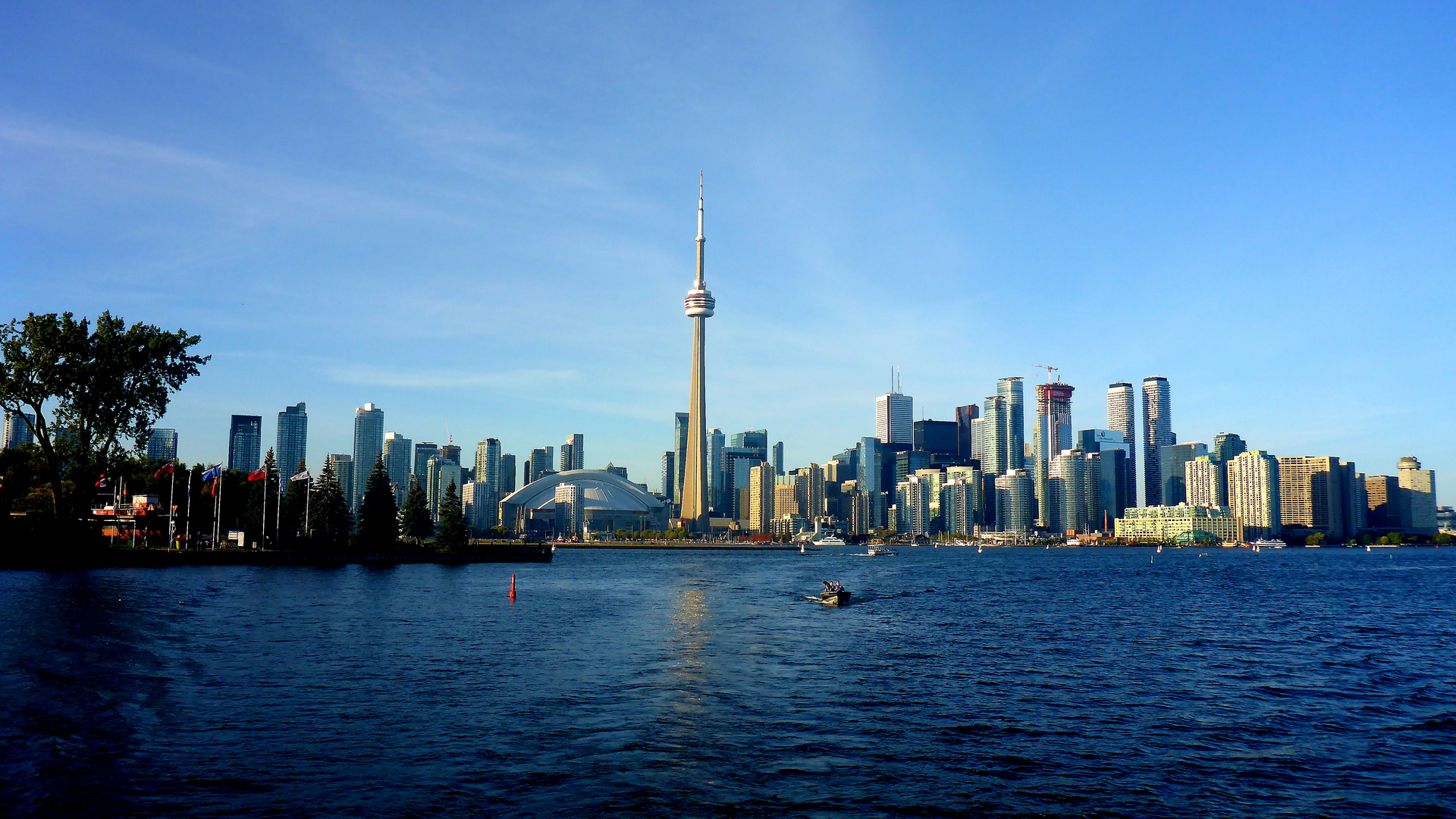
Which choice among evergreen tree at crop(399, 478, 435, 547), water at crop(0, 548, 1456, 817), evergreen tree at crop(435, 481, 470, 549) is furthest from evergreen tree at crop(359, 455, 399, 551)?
water at crop(0, 548, 1456, 817)

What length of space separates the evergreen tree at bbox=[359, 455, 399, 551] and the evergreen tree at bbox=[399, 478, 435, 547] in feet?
30.3

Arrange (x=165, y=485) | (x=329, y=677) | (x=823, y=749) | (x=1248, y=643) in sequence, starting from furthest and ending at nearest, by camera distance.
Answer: (x=165, y=485) → (x=1248, y=643) → (x=329, y=677) → (x=823, y=749)

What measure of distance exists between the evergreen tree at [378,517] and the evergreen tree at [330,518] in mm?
2715

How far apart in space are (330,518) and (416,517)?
18153 mm

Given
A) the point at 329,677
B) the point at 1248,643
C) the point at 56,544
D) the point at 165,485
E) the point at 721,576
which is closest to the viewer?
the point at 329,677

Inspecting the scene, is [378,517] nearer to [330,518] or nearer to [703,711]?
[330,518]

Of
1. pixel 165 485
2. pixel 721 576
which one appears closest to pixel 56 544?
pixel 165 485

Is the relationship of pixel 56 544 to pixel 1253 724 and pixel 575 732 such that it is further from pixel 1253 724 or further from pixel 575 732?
pixel 1253 724

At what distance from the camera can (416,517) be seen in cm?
16075

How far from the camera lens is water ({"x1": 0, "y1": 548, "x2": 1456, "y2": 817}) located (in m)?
23.3

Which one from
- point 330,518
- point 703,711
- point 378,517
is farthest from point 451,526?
point 703,711

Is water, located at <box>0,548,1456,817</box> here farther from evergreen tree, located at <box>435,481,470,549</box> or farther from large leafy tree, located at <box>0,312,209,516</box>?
evergreen tree, located at <box>435,481,470,549</box>

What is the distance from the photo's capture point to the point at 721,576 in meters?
124

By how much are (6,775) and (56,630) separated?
28014 millimetres
